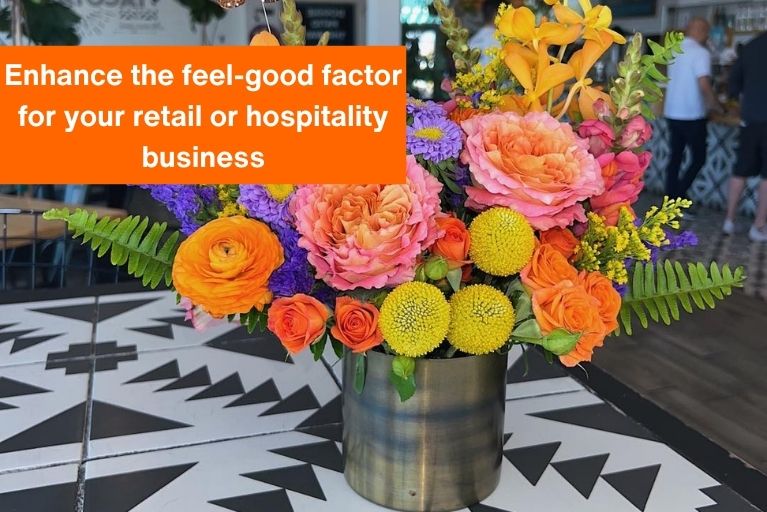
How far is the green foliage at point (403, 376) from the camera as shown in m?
0.66

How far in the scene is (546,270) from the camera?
0.65m

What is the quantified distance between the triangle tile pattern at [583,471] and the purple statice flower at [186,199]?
480 millimetres

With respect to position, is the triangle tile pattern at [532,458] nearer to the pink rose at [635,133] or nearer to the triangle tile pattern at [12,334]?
the pink rose at [635,133]

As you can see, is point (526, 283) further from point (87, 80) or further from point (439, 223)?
point (87, 80)

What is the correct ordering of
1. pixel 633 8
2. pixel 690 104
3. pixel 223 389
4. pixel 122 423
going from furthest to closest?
pixel 633 8 < pixel 690 104 < pixel 223 389 < pixel 122 423

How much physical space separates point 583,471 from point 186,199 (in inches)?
20.5

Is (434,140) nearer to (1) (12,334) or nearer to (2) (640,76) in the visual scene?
(2) (640,76)

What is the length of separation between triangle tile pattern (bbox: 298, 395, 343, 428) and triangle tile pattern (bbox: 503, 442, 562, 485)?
218 mm

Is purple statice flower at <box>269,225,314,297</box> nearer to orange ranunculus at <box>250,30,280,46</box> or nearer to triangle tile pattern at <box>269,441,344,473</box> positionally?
orange ranunculus at <box>250,30,280,46</box>

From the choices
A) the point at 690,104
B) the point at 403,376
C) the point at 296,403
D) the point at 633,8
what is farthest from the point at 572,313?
the point at 633,8

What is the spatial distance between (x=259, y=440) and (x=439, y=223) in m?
0.39

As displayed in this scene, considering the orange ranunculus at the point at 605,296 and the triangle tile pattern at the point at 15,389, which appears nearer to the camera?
the orange ranunculus at the point at 605,296

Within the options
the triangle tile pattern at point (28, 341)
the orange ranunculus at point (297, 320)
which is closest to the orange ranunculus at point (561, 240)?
the orange ranunculus at point (297, 320)

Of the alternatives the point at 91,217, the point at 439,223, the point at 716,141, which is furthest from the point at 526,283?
the point at 716,141
